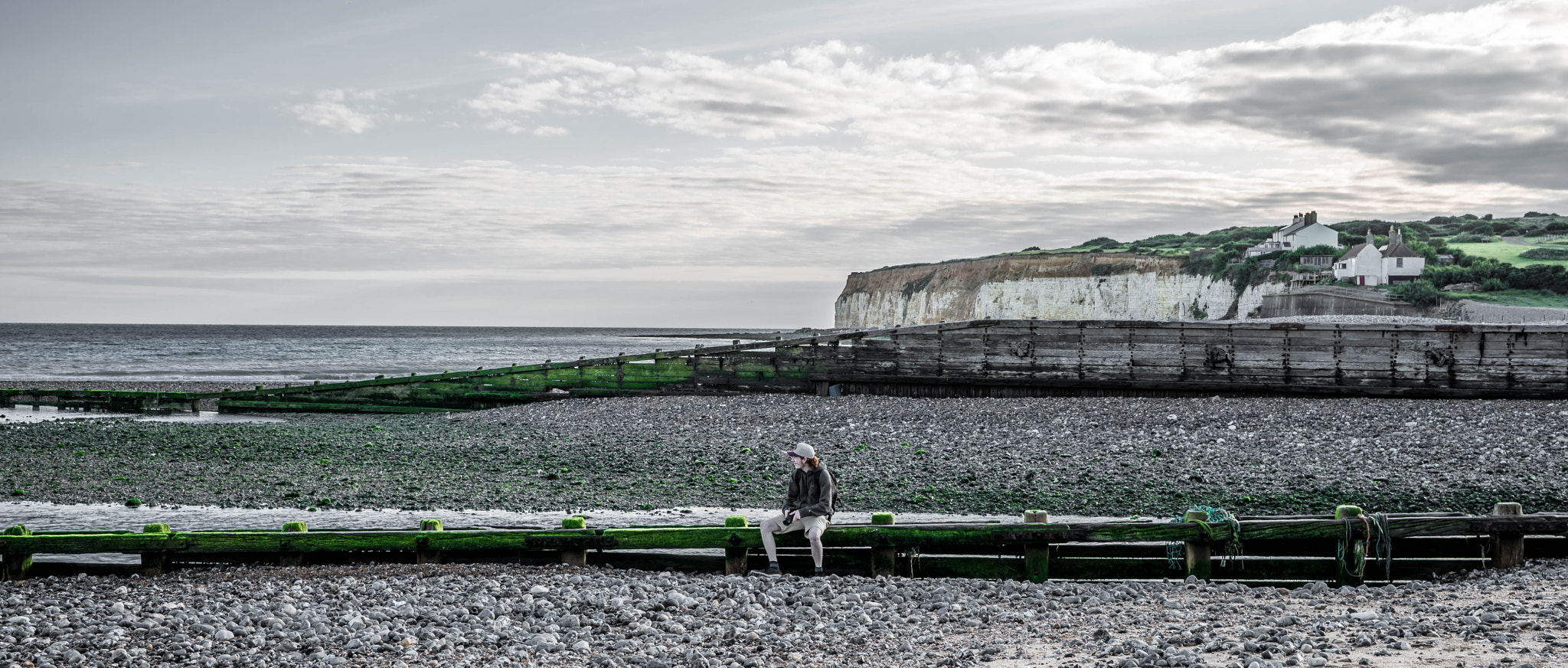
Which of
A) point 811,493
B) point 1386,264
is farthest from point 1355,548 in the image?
point 1386,264

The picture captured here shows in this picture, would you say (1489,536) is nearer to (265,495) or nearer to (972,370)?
(265,495)

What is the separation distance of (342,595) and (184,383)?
133ft

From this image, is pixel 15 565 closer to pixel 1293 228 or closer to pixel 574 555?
pixel 574 555

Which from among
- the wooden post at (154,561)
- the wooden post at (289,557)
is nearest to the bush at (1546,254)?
the wooden post at (289,557)

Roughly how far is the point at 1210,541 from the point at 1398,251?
7245 cm

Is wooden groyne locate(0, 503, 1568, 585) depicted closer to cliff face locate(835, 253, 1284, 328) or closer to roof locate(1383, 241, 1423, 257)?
cliff face locate(835, 253, 1284, 328)

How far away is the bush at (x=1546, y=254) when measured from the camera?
2611 inches

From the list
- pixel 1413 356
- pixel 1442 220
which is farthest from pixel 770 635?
pixel 1442 220

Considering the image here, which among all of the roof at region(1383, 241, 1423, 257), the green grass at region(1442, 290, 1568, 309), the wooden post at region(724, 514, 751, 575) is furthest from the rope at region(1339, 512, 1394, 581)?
the roof at region(1383, 241, 1423, 257)

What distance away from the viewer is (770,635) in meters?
7.07

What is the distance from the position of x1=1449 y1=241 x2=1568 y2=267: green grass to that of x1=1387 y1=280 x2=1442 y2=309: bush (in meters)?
13.4

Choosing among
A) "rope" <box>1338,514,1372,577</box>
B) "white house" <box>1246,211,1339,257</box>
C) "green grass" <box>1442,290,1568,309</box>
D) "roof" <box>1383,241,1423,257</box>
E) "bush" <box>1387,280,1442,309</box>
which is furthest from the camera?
"white house" <box>1246,211,1339,257</box>

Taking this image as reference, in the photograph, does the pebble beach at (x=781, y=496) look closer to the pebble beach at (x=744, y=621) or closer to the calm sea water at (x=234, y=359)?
the pebble beach at (x=744, y=621)

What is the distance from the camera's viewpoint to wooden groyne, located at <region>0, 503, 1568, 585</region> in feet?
28.3
